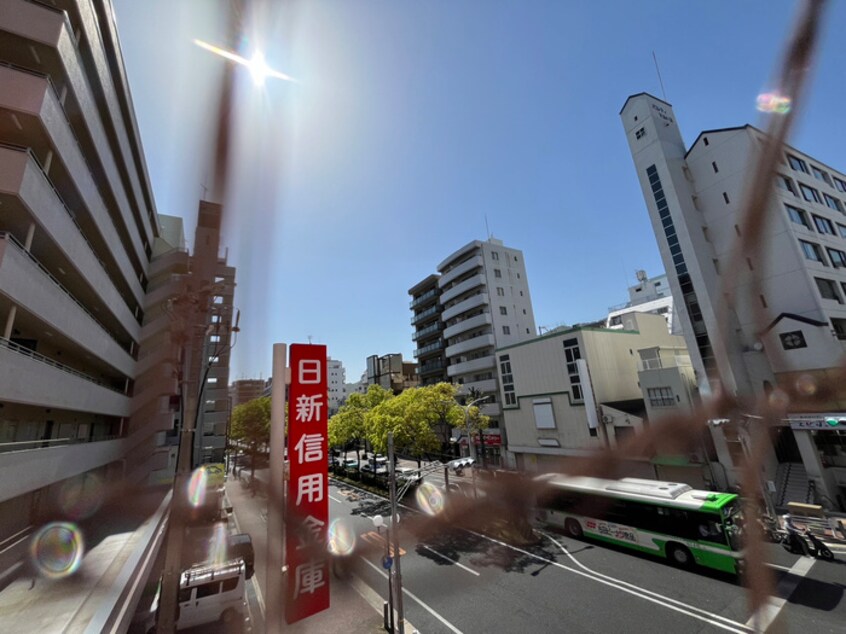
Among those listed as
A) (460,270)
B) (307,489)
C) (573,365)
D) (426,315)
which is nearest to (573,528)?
(573,365)

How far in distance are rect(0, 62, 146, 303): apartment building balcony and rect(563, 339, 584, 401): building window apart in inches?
638

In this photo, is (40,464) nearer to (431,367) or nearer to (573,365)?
(573,365)

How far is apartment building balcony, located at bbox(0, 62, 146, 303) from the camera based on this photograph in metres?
5.58

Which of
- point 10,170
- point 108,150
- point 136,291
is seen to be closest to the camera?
point 10,170

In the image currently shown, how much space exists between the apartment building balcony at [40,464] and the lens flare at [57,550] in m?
1.02

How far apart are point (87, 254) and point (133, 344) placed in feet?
23.0

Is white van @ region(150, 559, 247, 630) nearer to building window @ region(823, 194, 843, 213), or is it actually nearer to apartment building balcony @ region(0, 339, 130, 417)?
apartment building balcony @ region(0, 339, 130, 417)

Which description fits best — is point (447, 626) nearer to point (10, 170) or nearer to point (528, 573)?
point (528, 573)

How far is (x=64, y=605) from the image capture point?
3.84m

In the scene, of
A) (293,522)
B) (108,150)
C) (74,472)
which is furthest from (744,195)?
(108,150)

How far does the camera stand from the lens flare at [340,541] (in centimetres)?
171

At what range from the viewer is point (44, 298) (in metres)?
6.45

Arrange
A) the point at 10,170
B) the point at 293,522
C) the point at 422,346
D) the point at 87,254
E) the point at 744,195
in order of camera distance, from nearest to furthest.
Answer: the point at 744,195 → the point at 293,522 → the point at 10,170 → the point at 87,254 → the point at 422,346

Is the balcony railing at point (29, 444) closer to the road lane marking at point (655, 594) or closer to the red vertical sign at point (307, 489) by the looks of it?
the red vertical sign at point (307, 489)
